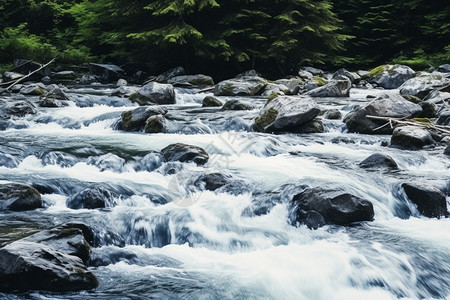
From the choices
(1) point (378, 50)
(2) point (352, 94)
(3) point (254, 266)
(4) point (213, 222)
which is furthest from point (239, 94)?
(1) point (378, 50)

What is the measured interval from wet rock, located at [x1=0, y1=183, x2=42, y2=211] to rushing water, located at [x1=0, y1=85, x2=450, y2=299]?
150 millimetres

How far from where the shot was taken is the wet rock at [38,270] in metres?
3.15

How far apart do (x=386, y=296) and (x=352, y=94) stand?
40.8ft

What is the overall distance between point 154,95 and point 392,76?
9760mm

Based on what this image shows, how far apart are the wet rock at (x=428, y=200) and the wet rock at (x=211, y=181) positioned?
218cm

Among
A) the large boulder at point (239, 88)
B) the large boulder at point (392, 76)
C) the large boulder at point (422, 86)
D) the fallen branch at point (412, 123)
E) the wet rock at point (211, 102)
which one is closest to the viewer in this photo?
the fallen branch at point (412, 123)

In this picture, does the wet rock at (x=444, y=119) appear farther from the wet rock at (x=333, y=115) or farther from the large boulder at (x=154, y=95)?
the large boulder at (x=154, y=95)

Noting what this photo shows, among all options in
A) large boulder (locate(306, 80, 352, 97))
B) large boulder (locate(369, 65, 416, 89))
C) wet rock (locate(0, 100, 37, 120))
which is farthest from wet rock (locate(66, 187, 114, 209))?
large boulder (locate(369, 65, 416, 89))

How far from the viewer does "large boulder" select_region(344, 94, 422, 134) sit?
9445 millimetres

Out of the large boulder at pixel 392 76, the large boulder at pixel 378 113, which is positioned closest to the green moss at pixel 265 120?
the large boulder at pixel 378 113

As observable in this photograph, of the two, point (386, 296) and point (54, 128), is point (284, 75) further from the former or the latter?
point (386, 296)

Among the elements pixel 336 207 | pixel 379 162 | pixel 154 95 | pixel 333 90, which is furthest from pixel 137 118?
pixel 333 90

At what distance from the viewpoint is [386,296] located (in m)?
3.60

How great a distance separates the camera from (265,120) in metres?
9.51
